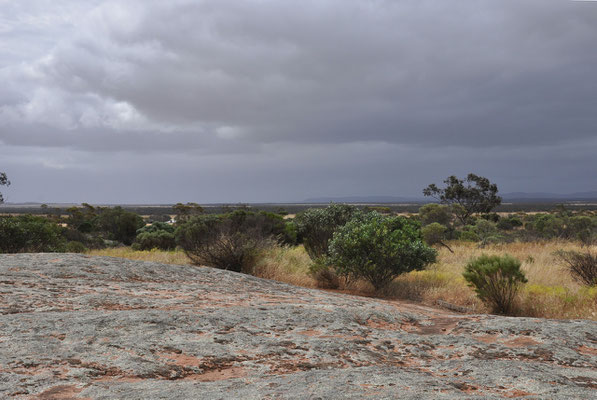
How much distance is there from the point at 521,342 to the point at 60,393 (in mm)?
3662

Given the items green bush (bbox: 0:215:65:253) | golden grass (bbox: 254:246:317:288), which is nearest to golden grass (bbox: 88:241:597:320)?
golden grass (bbox: 254:246:317:288)

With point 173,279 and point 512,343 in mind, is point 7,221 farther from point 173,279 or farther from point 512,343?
point 512,343

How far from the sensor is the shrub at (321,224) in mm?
13906

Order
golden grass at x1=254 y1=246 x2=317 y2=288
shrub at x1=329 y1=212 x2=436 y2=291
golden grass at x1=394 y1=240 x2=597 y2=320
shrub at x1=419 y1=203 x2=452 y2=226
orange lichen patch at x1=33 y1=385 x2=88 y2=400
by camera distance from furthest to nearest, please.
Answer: shrub at x1=419 y1=203 x2=452 y2=226 → golden grass at x1=254 y1=246 x2=317 y2=288 → shrub at x1=329 y1=212 x2=436 y2=291 → golden grass at x1=394 y1=240 x2=597 y2=320 → orange lichen patch at x1=33 y1=385 x2=88 y2=400

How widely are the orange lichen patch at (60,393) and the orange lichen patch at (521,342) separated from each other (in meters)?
3.44

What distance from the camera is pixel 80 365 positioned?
2723 mm

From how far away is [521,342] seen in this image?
3623mm

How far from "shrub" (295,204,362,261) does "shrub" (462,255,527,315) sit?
18.2 feet

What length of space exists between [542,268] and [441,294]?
520 centimetres

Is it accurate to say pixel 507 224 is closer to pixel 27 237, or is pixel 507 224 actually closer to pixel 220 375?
pixel 27 237

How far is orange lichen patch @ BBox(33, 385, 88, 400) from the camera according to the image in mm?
2225

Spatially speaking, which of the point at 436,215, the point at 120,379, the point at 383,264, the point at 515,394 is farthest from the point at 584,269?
the point at 436,215

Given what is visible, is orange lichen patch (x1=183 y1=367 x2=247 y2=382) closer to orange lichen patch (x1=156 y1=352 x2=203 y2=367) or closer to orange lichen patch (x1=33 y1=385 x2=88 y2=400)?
orange lichen patch (x1=156 y1=352 x2=203 y2=367)


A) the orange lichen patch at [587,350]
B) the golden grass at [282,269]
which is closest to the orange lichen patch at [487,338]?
the orange lichen patch at [587,350]
